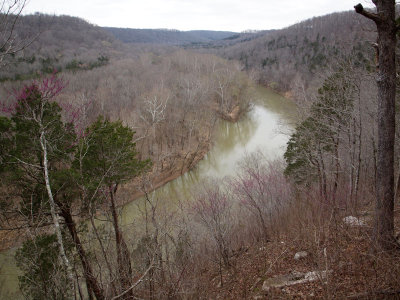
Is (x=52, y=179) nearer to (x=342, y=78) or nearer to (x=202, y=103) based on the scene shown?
(x=342, y=78)

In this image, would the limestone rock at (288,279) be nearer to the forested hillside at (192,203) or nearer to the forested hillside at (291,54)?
the forested hillside at (192,203)

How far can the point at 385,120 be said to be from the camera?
4410 mm

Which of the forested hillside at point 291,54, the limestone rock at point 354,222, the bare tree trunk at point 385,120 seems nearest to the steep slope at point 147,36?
the forested hillside at point 291,54

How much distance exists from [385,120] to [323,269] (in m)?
2.91

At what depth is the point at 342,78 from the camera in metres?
10.2

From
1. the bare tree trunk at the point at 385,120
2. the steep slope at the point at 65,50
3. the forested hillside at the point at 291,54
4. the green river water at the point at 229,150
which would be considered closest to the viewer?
the bare tree trunk at the point at 385,120

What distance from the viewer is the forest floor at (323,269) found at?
385cm

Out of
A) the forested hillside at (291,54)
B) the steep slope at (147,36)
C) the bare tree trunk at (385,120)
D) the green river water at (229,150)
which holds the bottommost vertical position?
the green river water at (229,150)

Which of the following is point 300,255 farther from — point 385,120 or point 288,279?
point 385,120

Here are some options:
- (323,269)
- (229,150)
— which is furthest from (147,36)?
(323,269)

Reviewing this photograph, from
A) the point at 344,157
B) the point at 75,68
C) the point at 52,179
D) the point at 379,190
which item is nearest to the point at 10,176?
the point at 52,179

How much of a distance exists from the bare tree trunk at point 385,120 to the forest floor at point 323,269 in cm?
32

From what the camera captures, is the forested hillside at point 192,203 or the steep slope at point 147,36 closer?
the forested hillside at point 192,203

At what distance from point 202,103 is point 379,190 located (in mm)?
25440
